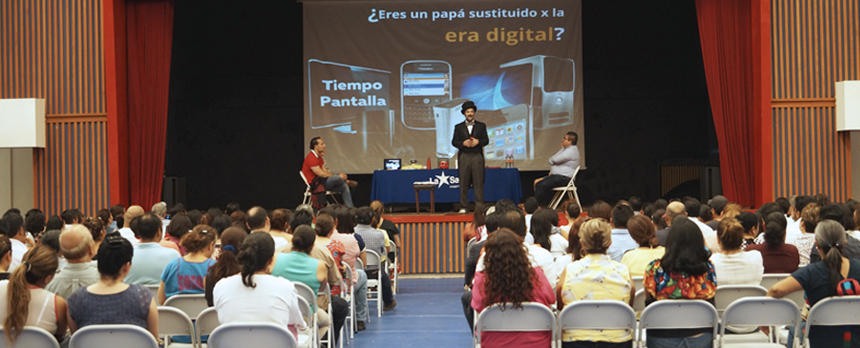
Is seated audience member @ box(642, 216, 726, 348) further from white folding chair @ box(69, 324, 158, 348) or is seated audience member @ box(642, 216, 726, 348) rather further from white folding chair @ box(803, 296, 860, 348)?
white folding chair @ box(69, 324, 158, 348)

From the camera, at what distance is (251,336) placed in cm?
327

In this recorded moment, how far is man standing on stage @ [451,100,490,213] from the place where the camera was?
921 centimetres

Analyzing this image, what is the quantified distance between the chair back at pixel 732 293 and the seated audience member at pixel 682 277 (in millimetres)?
244

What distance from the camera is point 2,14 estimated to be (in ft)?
30.9

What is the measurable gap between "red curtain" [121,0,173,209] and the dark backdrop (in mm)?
3194

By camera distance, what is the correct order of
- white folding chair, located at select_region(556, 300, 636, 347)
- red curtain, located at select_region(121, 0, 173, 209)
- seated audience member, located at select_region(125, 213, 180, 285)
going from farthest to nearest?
red curtain, located at select_region(121, 0, 173, 209)
seated audience member, located at select_region(125, 213, 180, 285)
white folding chair, located at select_region(556, 300, 636, 347)

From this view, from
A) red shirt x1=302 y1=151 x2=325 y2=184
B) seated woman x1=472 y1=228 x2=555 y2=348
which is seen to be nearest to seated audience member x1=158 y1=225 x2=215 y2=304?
seated woman x1=472 y1=228 x2=555 y2=348

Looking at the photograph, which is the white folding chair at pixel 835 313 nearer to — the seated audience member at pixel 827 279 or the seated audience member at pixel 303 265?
the seated audience member at pixel 827 279

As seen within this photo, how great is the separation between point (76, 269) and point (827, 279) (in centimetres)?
364

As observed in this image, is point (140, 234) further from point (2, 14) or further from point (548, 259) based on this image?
point (2, 14)

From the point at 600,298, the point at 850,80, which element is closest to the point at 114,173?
the point at 600,298

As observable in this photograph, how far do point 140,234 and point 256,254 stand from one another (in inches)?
54.2

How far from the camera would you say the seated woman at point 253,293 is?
3.47m

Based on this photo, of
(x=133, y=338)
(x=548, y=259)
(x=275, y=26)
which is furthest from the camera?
(x=275, y=26)
